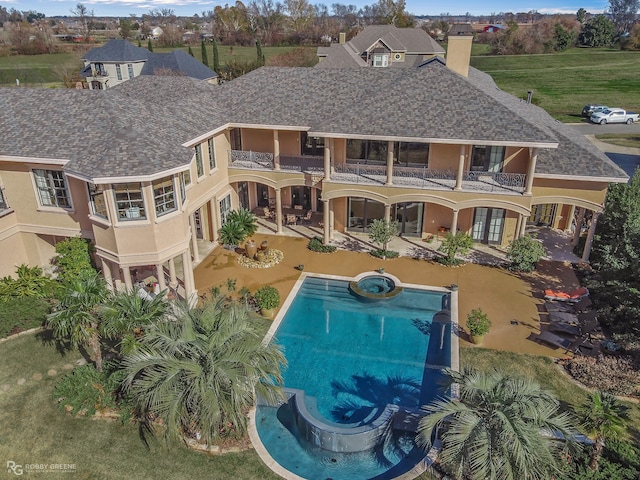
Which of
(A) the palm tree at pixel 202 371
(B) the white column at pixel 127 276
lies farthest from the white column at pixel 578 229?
(B) the white column at pixel 127 276

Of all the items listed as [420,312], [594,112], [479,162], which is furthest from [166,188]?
[594,112]

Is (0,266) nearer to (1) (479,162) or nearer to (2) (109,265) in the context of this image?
(2) (109,265)

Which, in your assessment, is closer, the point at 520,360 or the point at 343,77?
the point at 520,360


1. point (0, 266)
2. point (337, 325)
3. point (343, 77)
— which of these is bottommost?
point (337, 325)

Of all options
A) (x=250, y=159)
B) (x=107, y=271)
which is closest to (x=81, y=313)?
(x=107, y=271)

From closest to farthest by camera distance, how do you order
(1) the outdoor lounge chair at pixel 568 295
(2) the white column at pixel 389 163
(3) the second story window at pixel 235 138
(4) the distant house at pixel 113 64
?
(1) the outdoor lounge chair at pixel 568 295, (2) the white column at pixel 389 163, (3) the second story window at pixel 235 138, (4) the distant house at pixel 113 64

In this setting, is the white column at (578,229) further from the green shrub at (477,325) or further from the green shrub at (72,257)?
the green shrub at (72,257)

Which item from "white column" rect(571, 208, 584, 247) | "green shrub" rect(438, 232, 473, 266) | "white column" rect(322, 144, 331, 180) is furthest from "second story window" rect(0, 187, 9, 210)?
"white column" rect(571, 208, 584, 247)

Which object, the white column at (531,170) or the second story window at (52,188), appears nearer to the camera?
the second story window at (52,188)
